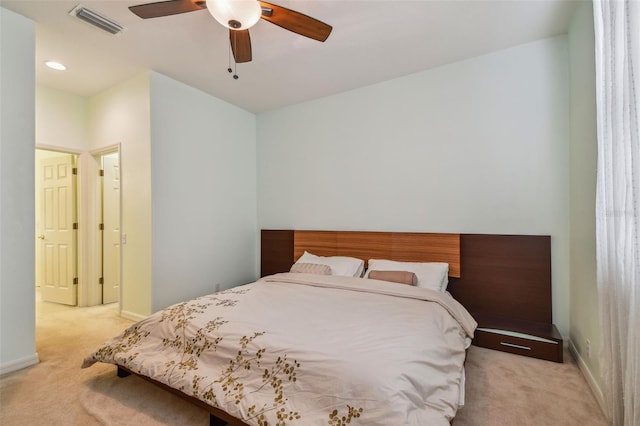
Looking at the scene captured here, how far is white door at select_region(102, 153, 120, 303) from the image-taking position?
13.7 ft

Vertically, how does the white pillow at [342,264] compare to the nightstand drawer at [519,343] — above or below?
above

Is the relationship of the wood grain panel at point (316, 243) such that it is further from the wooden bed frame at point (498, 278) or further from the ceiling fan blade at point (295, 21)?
the ceiling fan blade at point (295, 21)

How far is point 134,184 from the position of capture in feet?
11.2

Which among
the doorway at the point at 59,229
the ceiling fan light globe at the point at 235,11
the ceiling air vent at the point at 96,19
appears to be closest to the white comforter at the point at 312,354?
the ceiling fan light globe at the point at 235,11

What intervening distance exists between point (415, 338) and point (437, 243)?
1658 mm

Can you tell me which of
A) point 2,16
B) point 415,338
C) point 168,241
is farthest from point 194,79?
point 415,338

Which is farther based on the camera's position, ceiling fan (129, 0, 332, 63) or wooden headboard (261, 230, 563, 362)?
wooden headboard (261, 230, 563, 362)

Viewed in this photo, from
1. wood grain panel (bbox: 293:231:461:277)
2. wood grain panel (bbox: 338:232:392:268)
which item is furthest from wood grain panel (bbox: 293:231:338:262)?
wood grain panel (bbox: 338:232:392:268)

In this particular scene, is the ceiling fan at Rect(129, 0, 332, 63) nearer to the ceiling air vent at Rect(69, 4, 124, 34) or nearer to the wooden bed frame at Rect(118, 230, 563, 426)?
the ceiling air vent at Rect(69, 4, 124, 34)

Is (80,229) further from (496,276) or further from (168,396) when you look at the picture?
(496,276)

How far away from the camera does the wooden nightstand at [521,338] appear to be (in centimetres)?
235

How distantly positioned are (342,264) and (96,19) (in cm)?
315

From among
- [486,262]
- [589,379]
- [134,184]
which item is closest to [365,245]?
[486,262]

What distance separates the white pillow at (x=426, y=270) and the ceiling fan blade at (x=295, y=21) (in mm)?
2187
